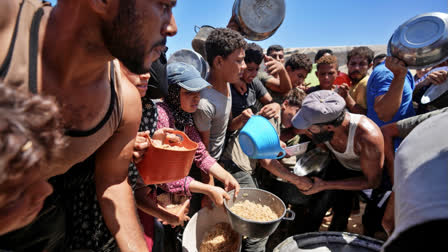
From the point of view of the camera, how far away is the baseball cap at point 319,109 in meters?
2.18

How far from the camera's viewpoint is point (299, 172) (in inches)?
103

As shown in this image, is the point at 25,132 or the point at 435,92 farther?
the point at 435,92

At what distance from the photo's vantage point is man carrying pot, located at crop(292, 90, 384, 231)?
219 centimetres

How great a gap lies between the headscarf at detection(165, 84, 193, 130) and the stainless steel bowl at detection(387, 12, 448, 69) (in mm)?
2339

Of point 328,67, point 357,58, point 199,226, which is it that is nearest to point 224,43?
point 199,226

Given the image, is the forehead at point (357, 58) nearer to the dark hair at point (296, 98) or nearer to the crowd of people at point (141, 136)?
the crowd of people at point (141, 136)

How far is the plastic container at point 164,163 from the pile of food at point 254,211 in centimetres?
86

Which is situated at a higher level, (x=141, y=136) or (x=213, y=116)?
(x=141, y=136)

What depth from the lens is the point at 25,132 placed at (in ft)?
1.87

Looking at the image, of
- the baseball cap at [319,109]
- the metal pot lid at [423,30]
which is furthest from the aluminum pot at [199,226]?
the metal pot lid at [423,30]

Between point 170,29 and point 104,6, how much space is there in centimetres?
28

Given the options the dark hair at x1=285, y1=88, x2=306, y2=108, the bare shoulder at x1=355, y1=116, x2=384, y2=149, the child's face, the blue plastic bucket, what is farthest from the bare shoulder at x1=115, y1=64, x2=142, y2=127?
the dark hair at x1=285, y1=88, x2=306, y2=108

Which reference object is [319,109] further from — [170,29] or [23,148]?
[23,148]

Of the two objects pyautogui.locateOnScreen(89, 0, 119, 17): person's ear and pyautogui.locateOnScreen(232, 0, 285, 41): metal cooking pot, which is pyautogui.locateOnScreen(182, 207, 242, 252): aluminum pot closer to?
pyautogui.locateOnScreen(89, 0, 119, 17): person's ear
